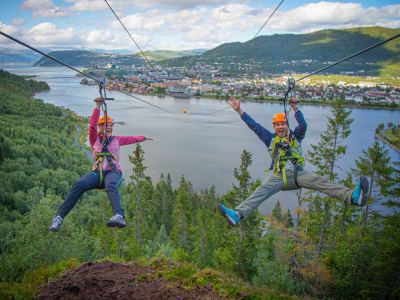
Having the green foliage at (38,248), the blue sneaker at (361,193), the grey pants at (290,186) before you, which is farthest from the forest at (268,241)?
the blue sneaker at (361,193)

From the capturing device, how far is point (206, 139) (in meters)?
37.9

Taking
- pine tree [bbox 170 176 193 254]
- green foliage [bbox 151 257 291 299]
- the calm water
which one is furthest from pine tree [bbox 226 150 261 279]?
the calm water

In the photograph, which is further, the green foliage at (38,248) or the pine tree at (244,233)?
the pine tree at (244,233)

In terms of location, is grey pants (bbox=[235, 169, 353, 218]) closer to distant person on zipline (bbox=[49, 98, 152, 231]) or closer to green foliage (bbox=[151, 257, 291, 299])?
distant person on zipline (bbox=[49, 98, 152, 231])

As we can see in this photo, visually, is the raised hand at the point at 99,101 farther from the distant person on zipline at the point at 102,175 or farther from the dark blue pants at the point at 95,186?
the dark blue pants at the point at 95,186

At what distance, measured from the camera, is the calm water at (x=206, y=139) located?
28.2m

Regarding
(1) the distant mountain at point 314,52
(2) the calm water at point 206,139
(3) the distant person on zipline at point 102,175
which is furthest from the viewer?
(1) the distant mountain at point 314,52

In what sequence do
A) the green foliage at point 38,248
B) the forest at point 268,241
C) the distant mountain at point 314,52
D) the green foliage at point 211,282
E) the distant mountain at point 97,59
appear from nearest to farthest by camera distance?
the green foliage at point 211,282
the green foliage at point 38,248
the forest at point 268,241
the distant mountain at point 97,59
the distant mountain at point 314,52

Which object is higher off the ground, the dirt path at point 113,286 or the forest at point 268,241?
the dirt path at point 113,286

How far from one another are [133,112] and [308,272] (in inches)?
1844

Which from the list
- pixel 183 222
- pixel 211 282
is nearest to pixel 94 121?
pixel 211 282

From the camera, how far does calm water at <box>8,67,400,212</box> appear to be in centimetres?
2822

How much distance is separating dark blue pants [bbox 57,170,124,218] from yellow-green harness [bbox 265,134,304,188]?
203 cm

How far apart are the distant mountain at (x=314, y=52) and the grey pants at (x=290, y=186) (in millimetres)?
106813
